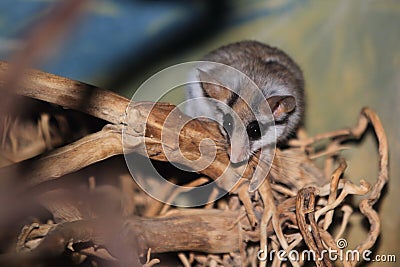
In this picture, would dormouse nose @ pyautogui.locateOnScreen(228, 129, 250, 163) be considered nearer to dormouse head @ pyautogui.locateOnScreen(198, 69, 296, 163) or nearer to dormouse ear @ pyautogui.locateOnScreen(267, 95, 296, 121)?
dormouse head @ pyautogui.locateOnScreen(198, 69, 296, 163)

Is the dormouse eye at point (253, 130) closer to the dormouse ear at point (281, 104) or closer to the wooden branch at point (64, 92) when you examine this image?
the dormouse ear at point (281, 104)

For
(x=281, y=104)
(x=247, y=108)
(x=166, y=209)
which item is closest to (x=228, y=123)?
(x=247, y=108)

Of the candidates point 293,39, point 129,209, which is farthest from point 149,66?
point 129,209

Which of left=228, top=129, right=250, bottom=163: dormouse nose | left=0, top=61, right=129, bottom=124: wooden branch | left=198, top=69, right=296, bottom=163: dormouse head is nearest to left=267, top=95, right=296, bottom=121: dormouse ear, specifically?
left=198, top=69, right=296, bottom=163: dormouse head

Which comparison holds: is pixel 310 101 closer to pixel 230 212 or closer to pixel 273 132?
pixel 273 132

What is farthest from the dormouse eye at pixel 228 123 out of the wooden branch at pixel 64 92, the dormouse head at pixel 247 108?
the wooden branch at pixel 64 92

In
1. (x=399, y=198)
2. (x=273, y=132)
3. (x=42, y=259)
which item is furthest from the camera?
(x=399, y=198)
